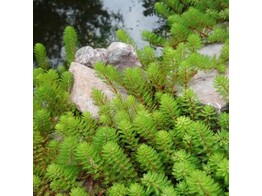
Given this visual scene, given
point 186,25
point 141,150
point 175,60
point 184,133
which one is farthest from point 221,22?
→ point 141,150

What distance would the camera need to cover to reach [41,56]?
7.30 ft

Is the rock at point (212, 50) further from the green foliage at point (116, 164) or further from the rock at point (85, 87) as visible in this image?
the green foliage at point (116, 164)

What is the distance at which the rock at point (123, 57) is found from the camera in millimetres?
2080

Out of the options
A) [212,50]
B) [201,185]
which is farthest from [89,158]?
[212,50]

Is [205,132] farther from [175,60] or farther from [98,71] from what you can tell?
[98,71]

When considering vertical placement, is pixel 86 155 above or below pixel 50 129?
above

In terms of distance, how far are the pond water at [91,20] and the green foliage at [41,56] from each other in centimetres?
11

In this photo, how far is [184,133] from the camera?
152 centimetres

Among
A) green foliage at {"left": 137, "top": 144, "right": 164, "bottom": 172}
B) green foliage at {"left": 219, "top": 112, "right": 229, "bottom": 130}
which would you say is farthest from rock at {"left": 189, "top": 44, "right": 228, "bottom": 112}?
green foliage at {"left": 137, "top": 144, "right": 164, "bottom": 172}

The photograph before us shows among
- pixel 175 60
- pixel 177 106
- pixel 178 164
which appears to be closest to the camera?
pixel 178 164

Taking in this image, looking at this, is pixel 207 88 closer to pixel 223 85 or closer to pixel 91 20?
pixel 223 85

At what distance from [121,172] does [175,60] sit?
60 cm

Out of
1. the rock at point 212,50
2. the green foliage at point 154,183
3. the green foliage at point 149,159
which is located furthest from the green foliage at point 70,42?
the green foliage at point 154,183

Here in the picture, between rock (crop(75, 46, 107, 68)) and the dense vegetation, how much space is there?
139 mm
